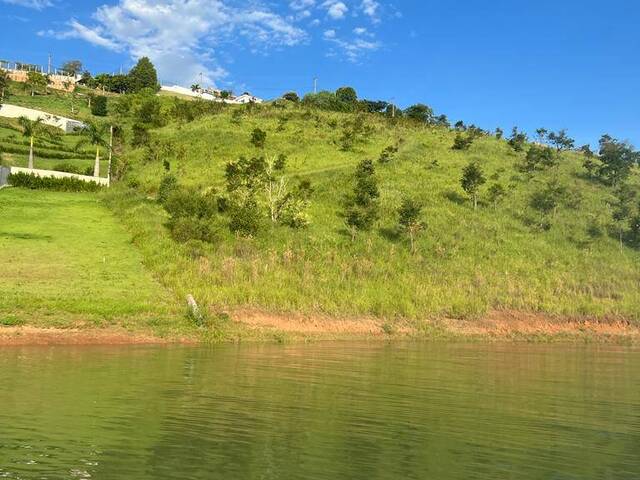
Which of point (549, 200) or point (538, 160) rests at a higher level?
point (538, 160)

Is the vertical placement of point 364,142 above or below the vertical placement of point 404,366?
above

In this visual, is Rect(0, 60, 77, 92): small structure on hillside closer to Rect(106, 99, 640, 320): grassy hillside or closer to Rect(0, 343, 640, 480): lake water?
Rect(106, 99, 640, 320): grassy hillside

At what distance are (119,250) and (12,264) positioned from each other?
667 centimetres

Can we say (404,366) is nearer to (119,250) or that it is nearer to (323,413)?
(323,413)

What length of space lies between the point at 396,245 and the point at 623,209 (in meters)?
22.9

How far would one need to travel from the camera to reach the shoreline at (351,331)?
20.6 meters

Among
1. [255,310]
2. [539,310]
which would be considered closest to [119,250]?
[255,310]

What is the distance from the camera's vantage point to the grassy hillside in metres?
29.6

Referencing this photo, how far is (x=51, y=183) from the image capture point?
55750 millimetres

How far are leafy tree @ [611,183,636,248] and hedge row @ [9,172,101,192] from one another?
4725cm

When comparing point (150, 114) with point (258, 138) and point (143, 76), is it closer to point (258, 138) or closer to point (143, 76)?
point (258, 138)

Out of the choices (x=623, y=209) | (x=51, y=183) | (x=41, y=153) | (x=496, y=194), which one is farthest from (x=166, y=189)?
(x=623, y=209)

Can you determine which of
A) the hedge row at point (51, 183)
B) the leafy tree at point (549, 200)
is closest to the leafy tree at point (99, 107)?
the hedge row at point (51, 183)

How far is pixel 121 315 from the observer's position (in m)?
22.6
